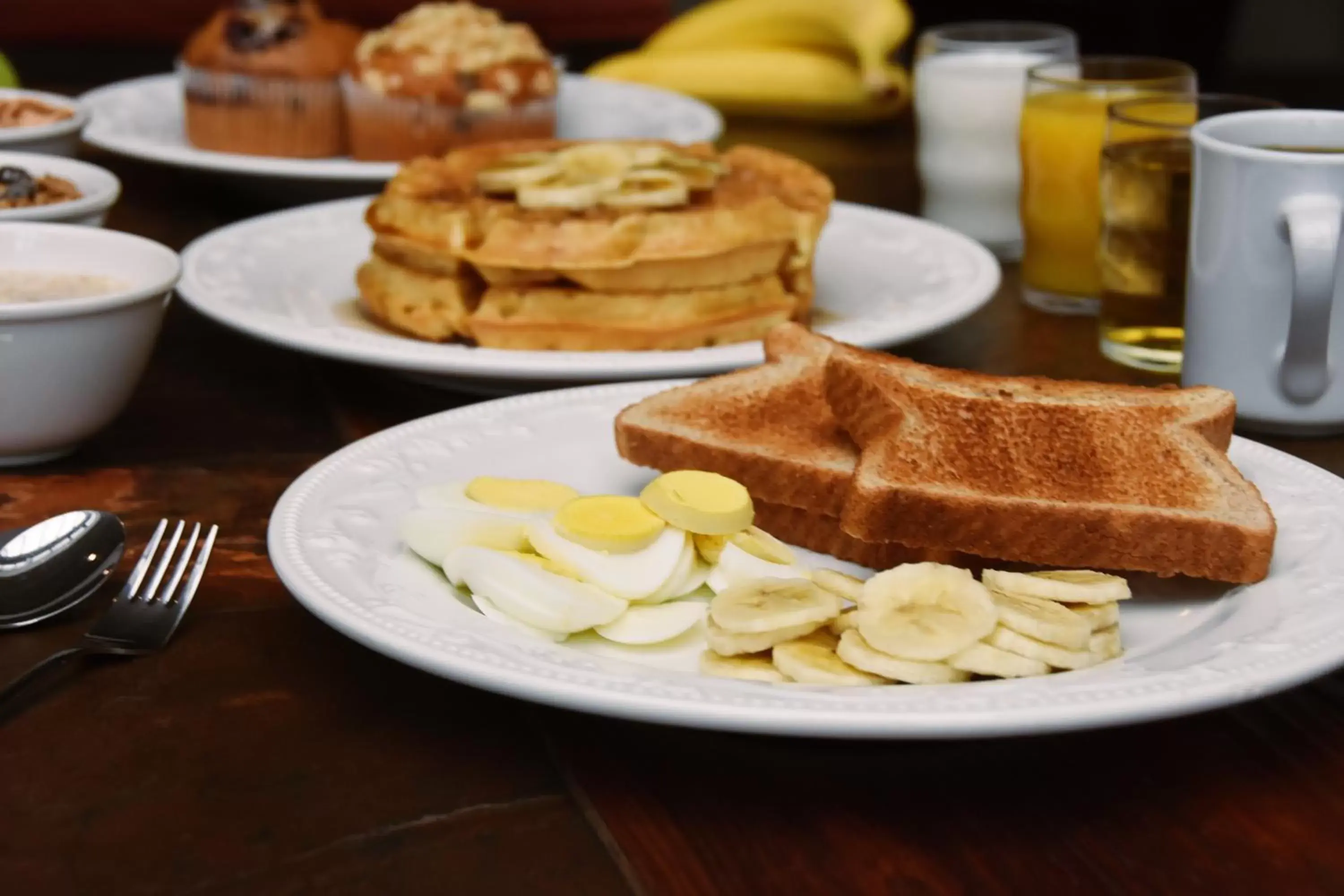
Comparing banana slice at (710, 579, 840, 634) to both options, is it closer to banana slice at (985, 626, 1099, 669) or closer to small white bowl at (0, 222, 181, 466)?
banana slice at (985, 626, 1099, 669)

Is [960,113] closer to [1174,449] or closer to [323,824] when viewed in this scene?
[1174,449]

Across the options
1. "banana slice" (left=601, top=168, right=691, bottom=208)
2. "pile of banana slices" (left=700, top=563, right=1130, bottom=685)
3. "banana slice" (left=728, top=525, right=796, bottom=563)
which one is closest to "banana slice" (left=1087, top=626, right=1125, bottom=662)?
"pile of banana slices" (left=700, top=563, right=1130, bottom=685)

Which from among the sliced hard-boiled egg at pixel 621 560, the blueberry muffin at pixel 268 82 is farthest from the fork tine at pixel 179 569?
the blueberry muffin at pixel 268 82

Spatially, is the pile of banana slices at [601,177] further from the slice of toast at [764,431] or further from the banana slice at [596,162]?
the slice of toast at [764,431]

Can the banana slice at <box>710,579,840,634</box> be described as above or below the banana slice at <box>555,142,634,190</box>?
below

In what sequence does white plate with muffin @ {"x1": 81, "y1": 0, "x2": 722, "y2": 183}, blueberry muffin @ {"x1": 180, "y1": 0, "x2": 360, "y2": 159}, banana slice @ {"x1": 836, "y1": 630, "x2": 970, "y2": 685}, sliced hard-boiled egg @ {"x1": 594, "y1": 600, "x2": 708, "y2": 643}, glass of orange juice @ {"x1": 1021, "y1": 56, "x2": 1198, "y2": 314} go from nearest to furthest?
banana slice @ {"x1": 836, "y1": 630, "x2": 970, "y2": 685}
sliced hard-boiled egg @ {"x1": 594, "y1": 600, "x2": 708, "y2": 643}
glass of orange juice @ {"x1": 1021, "y1": 56, "x2": 1198, "y2": 314}
white plate with muffin @ {"x1": 81, "y1": 0, "x2": 722, "y2": 183}
blueberry muffin @ {"x1": 180, "y1": 0, "x2": 360, "y2": 159}

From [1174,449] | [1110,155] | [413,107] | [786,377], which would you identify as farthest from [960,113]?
[1174,449]

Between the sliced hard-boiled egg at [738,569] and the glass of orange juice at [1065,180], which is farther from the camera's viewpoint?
the glass of orange juice at [1065,180]
